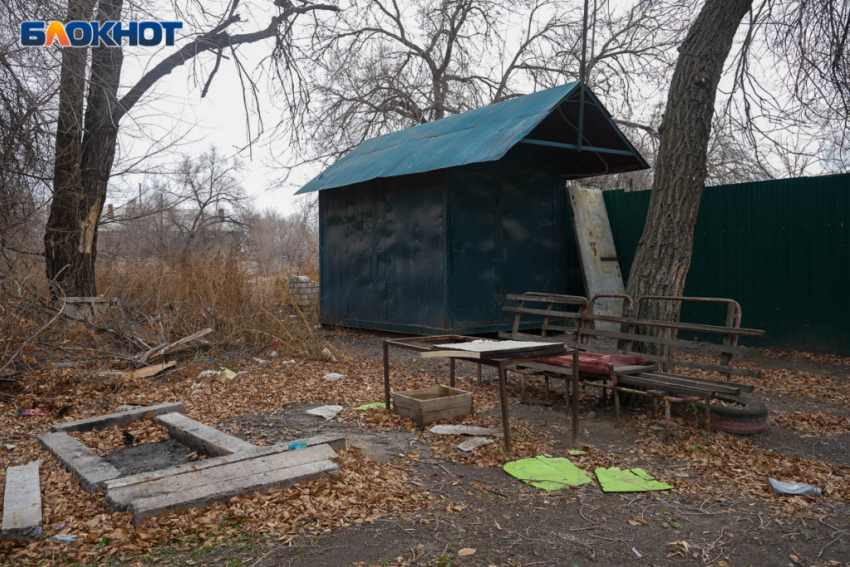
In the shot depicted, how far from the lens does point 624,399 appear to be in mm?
6492

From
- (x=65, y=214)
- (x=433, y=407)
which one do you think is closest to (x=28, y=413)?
(x=433, y=407)

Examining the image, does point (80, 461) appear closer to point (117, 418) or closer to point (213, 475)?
point (213, 475)

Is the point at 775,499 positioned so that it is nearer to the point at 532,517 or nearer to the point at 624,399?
the point at 532,517

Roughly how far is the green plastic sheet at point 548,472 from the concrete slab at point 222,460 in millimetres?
1302

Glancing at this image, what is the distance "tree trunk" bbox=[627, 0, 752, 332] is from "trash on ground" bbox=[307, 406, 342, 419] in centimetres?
331

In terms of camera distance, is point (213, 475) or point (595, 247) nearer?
point (213, 475)

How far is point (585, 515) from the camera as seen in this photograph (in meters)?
3.86

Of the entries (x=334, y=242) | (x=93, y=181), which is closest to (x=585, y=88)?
(x=334, y=242)

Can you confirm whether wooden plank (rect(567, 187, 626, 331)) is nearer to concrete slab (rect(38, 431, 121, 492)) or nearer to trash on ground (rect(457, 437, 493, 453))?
trash on ground (rect(457, 437, 493, 453))

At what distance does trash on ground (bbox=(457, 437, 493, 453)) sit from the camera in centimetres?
509

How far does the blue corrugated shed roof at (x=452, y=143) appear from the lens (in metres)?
9.50

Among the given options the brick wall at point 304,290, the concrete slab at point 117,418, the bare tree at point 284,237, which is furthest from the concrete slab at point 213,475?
the bare tree at point 284,237

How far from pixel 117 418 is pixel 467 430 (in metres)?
3.28

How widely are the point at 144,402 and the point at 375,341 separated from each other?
528 cm
